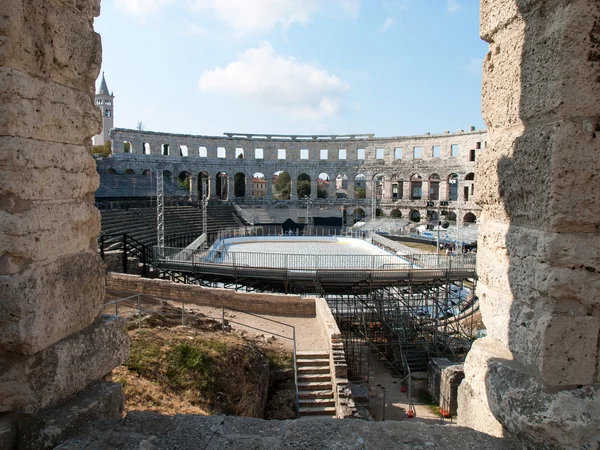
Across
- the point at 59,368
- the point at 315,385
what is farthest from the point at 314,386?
the point at 59,368

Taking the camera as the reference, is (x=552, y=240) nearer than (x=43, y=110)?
Yes

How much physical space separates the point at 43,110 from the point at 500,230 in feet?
7.58

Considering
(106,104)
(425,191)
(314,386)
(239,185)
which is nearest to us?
(314,386)

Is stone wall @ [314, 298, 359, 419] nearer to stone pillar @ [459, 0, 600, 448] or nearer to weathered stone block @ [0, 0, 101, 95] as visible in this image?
stone pillar @ [459, 0, 600, 448]

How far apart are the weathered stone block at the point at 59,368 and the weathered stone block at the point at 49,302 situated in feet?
0.17

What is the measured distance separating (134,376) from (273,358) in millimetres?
3217

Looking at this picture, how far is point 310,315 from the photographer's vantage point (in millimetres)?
10445

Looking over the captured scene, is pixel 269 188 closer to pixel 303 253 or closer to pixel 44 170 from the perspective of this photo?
pixel 303 253

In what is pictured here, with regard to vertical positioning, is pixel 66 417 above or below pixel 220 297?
above

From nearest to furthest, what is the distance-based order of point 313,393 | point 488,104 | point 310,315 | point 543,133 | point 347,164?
point 543,133, point 488,104, point 313,393, point 310,315, point 347,164

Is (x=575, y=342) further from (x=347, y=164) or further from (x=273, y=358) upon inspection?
(x=347, y=164)

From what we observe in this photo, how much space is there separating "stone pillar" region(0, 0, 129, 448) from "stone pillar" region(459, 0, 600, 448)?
1.96m

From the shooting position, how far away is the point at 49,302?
1.99 meters

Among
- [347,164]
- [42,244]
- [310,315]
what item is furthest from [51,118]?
[347,164]
